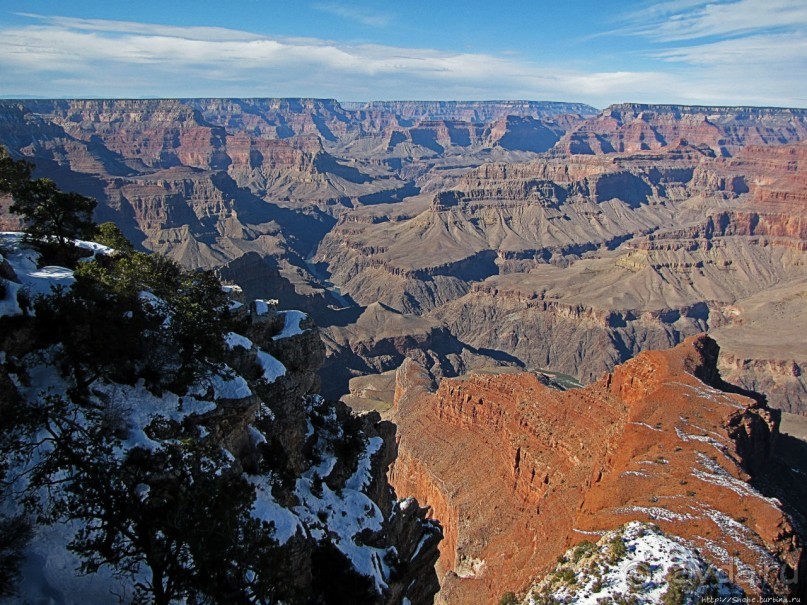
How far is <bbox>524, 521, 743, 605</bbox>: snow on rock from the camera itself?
80.1 ft

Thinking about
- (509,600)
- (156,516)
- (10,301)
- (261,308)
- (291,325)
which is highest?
(10,301)

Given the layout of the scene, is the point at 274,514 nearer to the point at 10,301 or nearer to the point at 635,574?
the point at 10,301

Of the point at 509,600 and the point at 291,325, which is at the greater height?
the point at 291,325

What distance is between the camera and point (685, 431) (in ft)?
140

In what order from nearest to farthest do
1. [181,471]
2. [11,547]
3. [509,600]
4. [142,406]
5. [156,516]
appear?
[11,547], [156,516], [181,471], [142,406], [509,600]

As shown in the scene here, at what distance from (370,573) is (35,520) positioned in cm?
1318

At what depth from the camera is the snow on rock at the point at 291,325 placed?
36.7 metres

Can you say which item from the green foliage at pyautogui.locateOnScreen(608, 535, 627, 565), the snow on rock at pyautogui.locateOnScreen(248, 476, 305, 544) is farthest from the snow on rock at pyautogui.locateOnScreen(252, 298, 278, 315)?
the green foliage at pyautogui.locateOnScreen(608, 535, 627, 565)

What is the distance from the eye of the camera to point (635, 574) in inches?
1000

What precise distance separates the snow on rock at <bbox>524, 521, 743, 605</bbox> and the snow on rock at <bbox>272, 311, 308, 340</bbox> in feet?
63.5

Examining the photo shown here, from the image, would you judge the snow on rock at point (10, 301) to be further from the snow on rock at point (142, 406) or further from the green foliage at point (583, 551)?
the green foliage at point (583, 551)

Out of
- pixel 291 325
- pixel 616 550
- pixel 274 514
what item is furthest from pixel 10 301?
pixel 616 550

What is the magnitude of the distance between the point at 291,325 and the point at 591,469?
82.4 feet

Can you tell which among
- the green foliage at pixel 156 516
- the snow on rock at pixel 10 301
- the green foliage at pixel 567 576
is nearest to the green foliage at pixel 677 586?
the green foliage at pixel 567 576
